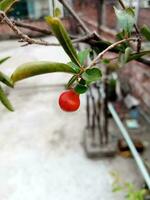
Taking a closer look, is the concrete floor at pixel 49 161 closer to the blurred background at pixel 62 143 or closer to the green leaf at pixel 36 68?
the blurred background at pixel 62 143

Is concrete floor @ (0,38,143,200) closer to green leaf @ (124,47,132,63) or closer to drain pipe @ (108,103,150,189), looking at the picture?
drain pipe @ (108,103,150,189)

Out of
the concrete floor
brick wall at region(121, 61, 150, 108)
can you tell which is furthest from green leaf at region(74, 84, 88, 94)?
brick wall at region(121, 61, 150, 108)

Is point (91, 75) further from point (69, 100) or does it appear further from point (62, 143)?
point (62, 143)

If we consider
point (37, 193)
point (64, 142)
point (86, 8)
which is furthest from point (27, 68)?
point (86, 8)

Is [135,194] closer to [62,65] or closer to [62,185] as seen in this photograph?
[62,185]

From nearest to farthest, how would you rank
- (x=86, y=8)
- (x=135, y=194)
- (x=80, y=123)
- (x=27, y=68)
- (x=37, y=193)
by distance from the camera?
(x=27, y=68)
(x=135, y=194)
(x=37, y=193)
(x=80, y=123)
(x=86, y=8)

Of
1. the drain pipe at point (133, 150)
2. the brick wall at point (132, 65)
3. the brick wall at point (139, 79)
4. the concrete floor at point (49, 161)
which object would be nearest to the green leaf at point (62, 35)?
the drain pipe at point (133, 150)

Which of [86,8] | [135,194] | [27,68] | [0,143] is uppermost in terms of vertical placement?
[27,68]
